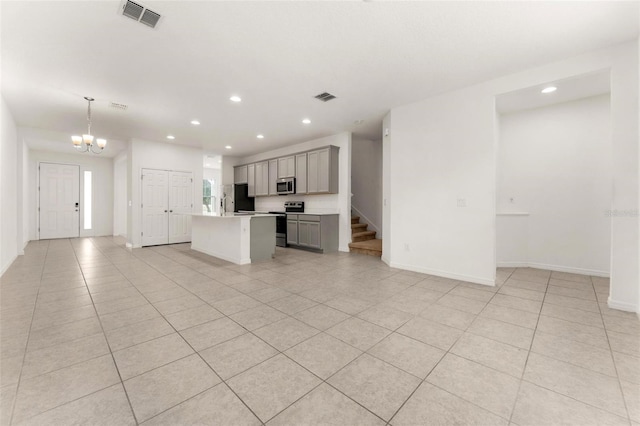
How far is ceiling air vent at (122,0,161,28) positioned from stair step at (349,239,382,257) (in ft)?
16.6

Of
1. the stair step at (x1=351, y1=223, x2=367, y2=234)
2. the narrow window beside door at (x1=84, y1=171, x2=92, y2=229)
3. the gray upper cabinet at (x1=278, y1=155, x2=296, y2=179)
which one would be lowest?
the stair step at (x1=351, y1=223, x2=367, y2=234)

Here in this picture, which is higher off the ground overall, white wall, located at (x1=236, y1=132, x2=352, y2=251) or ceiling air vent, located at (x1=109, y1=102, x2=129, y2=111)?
ceiling air vent, located at (x1=109, y1=102, x2=129, y2=111)

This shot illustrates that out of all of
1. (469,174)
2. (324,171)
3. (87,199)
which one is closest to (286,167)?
(324,171)

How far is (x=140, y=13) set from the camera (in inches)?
91.2

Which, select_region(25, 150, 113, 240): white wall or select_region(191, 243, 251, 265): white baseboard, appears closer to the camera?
select_region(191, 243, 251, 265): white baseboard

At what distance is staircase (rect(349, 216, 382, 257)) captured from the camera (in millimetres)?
5780

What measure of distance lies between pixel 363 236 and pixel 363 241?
16 centimetres

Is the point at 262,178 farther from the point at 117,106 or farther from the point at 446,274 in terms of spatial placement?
the point at 446,274

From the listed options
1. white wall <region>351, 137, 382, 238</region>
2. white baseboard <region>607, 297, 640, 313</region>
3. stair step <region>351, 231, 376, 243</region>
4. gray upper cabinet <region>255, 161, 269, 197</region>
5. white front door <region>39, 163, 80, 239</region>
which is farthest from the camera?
white front door <region>39, 163, 80, 239</region>

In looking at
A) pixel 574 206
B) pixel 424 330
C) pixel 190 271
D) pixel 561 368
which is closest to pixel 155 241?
pixel 190 271

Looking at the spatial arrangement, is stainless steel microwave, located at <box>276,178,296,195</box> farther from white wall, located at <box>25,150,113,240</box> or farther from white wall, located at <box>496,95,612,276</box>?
white wall, located at <box>25,150,113,240</box>

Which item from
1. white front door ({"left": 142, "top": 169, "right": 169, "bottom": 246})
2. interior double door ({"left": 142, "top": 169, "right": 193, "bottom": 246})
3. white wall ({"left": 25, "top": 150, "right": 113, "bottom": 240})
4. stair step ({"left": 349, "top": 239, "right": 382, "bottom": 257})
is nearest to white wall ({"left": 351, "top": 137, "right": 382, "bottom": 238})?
stair step ({"left": 349, "top": 239, "right": 382, "bottom": 257})

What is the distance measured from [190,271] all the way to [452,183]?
4.59 metres

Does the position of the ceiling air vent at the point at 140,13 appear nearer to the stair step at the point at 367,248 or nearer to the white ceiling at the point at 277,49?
the white ceiling at the point at 277,49
